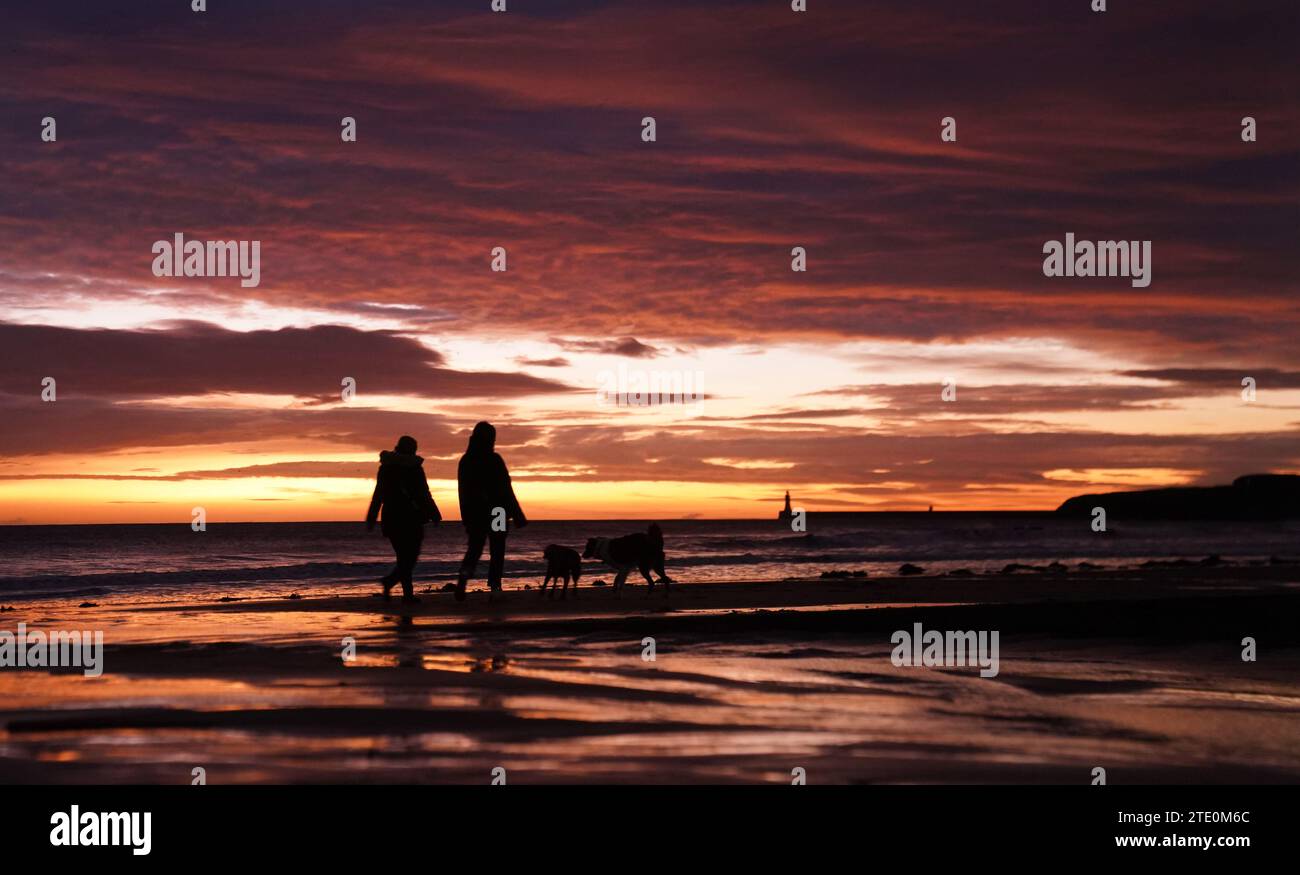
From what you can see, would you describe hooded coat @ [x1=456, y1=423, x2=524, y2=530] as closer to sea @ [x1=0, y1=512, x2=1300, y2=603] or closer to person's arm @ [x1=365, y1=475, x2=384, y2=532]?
person's arm @ [x1=365, y1=475, x2=384, y2=532]

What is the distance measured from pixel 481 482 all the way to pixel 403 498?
1.02 metres

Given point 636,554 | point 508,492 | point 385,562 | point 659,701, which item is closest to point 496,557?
point 508,492

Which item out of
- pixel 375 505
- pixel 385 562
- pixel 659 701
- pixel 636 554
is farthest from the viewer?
pixel 385 562

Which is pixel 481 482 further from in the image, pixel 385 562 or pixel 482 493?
pixel 385 562

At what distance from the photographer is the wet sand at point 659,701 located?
20.0 feet

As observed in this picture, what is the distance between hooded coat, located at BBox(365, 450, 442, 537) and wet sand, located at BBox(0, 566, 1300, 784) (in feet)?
3.91

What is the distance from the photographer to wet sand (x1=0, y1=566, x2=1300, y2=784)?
6.09m

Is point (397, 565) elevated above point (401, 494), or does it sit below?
below

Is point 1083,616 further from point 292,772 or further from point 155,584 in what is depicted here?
point 155,584

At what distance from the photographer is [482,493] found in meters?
16.0

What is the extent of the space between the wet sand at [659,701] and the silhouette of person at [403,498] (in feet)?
3.40

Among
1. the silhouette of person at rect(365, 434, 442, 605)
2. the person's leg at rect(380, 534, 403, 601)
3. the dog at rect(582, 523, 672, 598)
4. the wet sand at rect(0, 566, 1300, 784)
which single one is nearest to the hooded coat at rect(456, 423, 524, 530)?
the silhouette of person at rect(365, 434, 442, 605)

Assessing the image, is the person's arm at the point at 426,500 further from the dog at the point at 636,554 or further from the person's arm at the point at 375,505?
the dog at the point at 636,554
